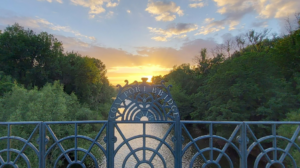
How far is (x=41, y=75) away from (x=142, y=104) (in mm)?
18465

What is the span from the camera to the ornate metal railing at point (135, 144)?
2.67 m

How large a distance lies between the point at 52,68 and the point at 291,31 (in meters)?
23.5

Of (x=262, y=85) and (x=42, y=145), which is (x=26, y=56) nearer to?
(x=42, y=145)

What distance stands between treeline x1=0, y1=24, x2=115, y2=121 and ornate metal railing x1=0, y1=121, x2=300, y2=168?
1708mm

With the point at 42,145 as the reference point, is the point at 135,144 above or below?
below

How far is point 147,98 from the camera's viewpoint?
2.79 metres

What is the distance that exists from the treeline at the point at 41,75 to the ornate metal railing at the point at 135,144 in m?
1.71

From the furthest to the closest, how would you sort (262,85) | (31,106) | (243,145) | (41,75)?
(41,75)
(262,85)
(31,106)
(243,145)

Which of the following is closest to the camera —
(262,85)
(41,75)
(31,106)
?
(31,106)

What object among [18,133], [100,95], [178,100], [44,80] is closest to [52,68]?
[44,80]

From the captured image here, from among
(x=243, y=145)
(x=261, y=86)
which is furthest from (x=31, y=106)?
(x=261, y=86)

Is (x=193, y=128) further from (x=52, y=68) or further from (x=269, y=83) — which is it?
(x=52, y=68)

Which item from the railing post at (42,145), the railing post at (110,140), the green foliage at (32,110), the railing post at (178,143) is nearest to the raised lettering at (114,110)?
the railing post at (110,140)

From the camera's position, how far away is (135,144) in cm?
1468
